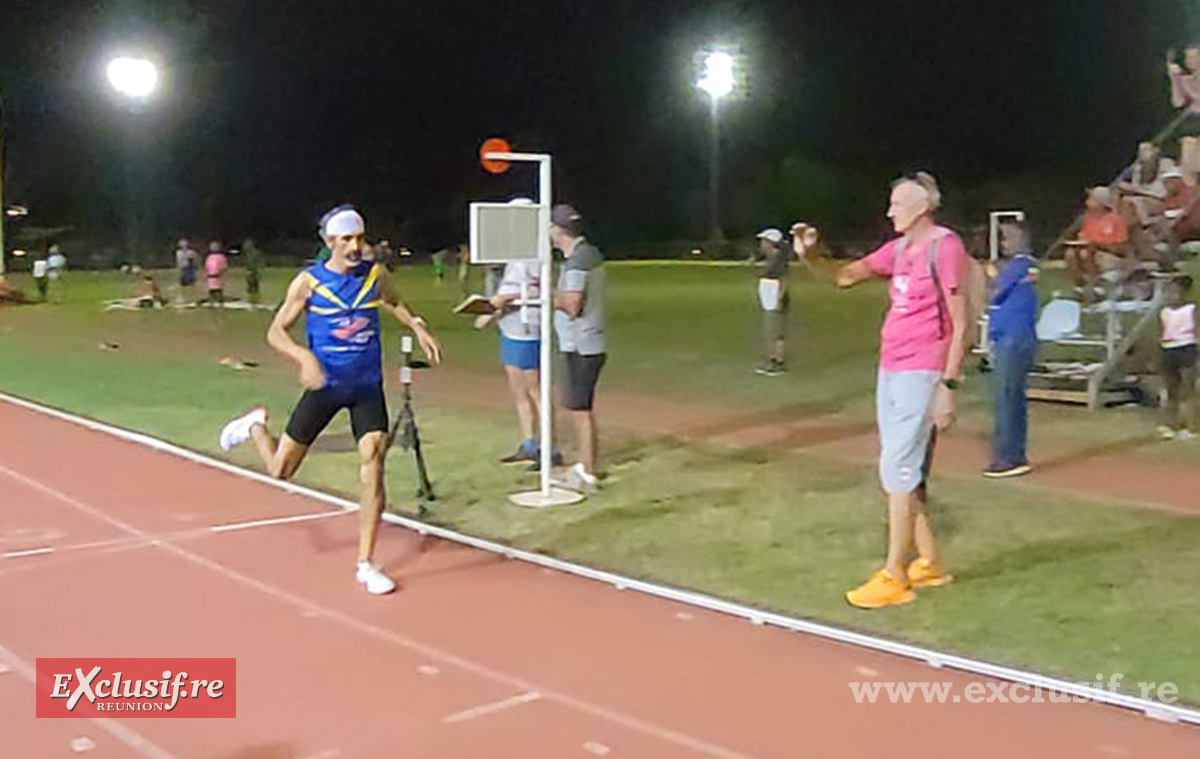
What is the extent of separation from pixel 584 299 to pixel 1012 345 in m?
3.33

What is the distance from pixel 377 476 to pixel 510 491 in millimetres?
2778

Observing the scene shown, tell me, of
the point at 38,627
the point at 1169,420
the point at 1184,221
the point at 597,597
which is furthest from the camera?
the point at 1184,221

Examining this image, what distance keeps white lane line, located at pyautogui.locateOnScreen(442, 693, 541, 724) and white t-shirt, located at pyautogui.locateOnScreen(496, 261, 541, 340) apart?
476cm

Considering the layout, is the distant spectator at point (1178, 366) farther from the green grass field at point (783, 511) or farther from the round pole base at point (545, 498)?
the round pole base at point (545, 498)

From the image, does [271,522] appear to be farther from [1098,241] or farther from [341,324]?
[1098,241]

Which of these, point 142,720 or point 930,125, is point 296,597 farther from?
point 930,125

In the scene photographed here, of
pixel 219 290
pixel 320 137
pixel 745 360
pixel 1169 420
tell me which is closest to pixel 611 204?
pixel 320 137

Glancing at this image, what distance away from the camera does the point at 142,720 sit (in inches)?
225

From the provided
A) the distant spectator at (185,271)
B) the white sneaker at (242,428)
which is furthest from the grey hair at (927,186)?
the distant spectator at (185,271)

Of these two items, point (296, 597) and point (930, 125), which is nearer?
point (296, 597)

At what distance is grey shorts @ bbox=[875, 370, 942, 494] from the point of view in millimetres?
6852

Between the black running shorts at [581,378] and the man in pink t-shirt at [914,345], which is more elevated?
the man in pink t-shirt at [914,345]

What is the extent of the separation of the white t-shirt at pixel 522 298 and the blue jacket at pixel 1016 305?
347cm

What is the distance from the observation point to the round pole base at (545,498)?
9705mm
